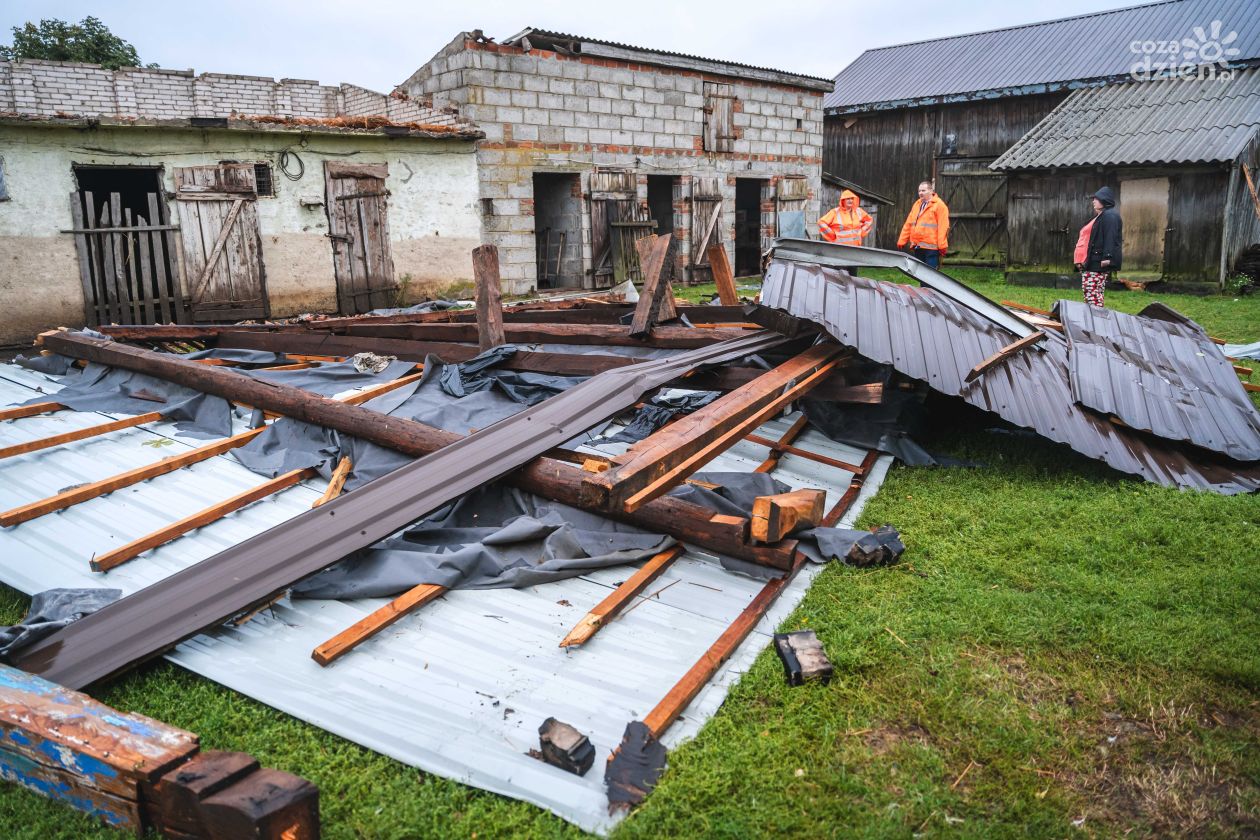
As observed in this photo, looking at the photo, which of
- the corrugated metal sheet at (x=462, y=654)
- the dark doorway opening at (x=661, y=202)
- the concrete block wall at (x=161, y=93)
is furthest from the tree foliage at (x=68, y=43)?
the corrugated metal sheet at (x=462, y=654)

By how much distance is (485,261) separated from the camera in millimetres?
6762

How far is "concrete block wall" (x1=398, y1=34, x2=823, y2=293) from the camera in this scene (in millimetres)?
14570

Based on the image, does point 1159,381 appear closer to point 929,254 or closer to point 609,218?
point 929,254

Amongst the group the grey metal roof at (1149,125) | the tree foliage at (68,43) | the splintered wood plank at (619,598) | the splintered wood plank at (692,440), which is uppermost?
the tree foliage at (68,43)

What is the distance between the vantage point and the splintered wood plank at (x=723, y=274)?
26.6 ft

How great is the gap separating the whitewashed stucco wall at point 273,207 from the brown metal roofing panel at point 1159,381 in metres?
10.7

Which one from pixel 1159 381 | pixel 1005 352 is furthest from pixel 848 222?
pixel 1005 352

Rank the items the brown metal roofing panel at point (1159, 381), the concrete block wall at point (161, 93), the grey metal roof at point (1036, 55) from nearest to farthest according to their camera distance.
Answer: the brown metal roofing panel at point (1159, 381), the concrete block wall at point (161, 93), the grey metal roof at point (1036, 55)

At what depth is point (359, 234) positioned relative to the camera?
1364 centimetres

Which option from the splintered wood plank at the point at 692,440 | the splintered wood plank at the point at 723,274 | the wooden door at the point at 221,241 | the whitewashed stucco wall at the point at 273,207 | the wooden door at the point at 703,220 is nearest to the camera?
the splintered wood plank at the point at 692,440

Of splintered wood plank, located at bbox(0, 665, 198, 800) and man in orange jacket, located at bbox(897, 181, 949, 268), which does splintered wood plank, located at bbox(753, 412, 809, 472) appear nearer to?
splintered wood plank, located at bbox(0, 665, 198, 800)

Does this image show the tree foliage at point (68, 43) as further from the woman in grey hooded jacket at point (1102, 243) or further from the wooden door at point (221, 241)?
the woman in grey hooded jacket at point (1102, 243)

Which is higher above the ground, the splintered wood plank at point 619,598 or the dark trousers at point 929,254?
the dark trousers at point 929,254

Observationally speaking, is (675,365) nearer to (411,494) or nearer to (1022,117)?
(411,494)
